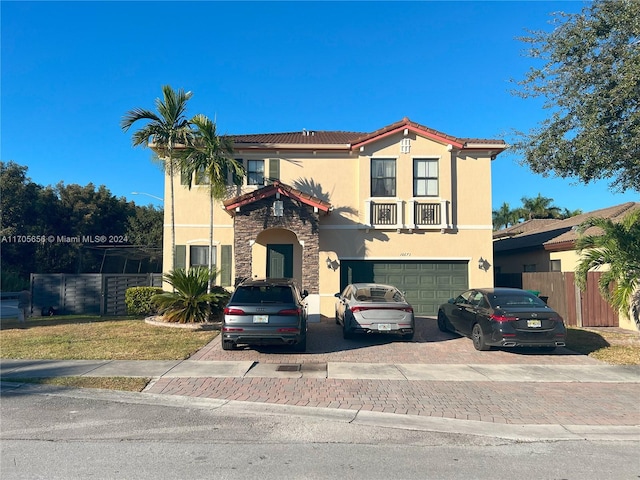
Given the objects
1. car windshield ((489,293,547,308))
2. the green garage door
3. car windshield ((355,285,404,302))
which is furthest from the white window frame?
car windshield ((489,293,547,308))

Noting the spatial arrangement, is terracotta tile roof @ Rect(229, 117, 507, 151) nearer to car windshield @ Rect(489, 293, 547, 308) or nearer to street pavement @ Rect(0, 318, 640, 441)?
car windshield @ Rect(489, 293, 547, 308)

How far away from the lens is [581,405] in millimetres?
6727

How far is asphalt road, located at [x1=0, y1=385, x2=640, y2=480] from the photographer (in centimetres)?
→ 442

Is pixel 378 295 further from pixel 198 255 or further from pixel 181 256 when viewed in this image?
pixel 181 256

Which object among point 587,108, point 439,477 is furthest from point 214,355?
point 587,108

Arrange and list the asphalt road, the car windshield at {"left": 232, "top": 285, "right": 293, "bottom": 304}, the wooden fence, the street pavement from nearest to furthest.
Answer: the asphalt road, the street pavement, the car windshield at {"left": 232, "top": 285, "right": 293, "bottom": 304}, the wooden fence

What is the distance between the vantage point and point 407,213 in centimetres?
1703

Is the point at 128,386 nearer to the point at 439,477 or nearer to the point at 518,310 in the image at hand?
the point at 439,477

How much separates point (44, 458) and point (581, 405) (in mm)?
7096

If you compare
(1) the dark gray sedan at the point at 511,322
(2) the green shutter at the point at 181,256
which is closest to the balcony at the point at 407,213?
(1) the dark gray sedan at the point at 511,322

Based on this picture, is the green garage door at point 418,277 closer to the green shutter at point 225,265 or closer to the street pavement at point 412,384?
the green shutter at point 225,265

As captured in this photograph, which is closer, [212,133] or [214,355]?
[214,355]

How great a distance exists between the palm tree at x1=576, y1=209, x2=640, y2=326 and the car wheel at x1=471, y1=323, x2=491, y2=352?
148 inches

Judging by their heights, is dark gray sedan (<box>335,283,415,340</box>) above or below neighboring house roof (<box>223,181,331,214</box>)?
below
